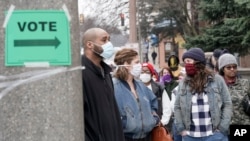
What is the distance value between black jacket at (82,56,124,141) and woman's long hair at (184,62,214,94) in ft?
7.94

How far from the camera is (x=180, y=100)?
750 cm

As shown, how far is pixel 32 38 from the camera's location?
270cm

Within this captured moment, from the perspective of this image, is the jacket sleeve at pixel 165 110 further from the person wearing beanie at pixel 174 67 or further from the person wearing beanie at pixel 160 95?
the person wearing beanie at pixel 174 67

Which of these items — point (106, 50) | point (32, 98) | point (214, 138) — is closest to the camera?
point (32, 98)

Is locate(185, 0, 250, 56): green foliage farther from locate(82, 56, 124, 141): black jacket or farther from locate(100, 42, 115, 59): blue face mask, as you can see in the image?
locate(82, 56, 124, 141): black jacket

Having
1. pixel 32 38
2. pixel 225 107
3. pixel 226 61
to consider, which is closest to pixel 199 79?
pixel 225 107

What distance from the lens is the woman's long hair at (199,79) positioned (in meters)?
7.35

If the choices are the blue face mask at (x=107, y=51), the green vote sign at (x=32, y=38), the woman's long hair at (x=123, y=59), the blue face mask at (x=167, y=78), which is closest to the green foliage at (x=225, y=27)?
the blue face mask at (x=167, y=78)

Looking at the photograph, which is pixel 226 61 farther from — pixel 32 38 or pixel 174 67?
pixel 32 38

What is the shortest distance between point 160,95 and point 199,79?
2.34 meters

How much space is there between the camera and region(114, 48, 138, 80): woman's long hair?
712cm

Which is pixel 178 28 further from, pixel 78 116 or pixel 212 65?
pixel 78 116

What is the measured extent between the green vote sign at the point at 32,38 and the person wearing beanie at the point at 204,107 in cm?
474

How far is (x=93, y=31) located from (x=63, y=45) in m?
2.73
